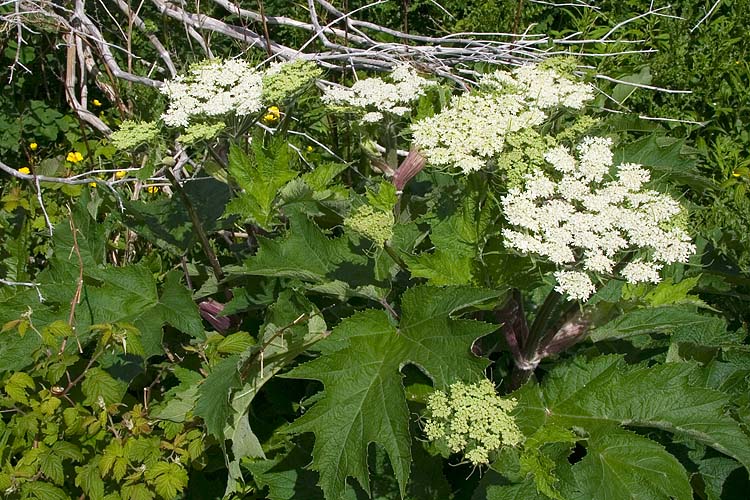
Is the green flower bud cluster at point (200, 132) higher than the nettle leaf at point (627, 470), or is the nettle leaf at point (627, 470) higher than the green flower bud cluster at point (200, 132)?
the green flower bud cluster at point (200, 132)

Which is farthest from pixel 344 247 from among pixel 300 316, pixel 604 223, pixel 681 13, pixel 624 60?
pixel 681 13

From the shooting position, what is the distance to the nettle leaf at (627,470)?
2.24 metres

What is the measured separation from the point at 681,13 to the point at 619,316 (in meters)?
4.22

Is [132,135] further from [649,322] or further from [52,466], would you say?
[649,322]

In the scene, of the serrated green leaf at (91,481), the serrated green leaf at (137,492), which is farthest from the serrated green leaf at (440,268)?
the serrated green leaf at (91,481)

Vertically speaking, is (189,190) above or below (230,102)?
below

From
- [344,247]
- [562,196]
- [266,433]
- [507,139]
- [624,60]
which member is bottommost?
[266,433]

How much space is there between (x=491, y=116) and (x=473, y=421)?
3.48 ft

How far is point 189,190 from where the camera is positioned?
351 cm

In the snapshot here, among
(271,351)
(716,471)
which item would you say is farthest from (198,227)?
(716,471)

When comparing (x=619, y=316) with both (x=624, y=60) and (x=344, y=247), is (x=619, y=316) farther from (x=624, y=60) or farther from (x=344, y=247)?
(x=624, y=60)

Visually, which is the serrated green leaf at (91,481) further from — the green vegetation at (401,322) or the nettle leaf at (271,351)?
the nettle leaf at (271,351)

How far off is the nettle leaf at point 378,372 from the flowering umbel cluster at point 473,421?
10cm

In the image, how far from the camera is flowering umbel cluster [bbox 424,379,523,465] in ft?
6.69
